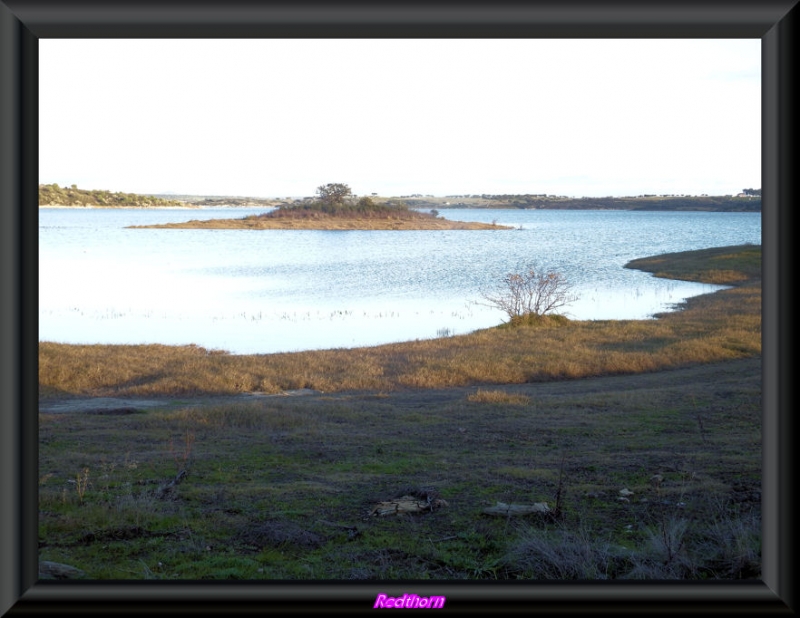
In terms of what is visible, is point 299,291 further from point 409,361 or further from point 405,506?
point 405,506

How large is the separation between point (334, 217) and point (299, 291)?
58.4 m

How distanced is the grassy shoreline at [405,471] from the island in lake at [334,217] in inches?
3017

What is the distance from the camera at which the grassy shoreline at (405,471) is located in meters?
4.94

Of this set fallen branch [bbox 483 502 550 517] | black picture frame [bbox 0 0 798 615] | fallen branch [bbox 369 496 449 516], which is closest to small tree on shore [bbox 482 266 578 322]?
fallen branch [bbox 369 496 449 516]

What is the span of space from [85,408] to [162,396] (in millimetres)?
1706

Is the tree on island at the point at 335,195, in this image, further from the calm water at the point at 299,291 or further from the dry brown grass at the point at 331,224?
the calm water at the point at 299,291

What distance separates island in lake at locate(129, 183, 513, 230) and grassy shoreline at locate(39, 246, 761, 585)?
76.6m

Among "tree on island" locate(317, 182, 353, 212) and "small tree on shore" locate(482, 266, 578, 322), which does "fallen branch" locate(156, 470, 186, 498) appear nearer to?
"small tree on shore" locate(482, 266, 578, 322)

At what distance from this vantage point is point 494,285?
37.2m

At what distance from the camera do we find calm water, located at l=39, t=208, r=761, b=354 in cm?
2436

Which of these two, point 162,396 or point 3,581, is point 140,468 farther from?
point 162,396
